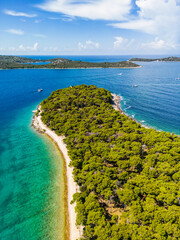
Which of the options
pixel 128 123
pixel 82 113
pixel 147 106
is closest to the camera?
pixel 128 123

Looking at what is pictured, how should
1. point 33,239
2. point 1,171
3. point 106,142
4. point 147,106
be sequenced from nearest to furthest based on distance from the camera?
point 33,239 → point 1,171 → point 106,142 → point 147,106

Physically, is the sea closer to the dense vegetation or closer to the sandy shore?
the sandy shore

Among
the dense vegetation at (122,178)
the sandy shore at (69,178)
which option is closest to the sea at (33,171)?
the sandy shore at (69,178)

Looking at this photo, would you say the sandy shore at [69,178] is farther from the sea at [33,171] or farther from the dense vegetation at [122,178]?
the dense vegetation at [122,178]

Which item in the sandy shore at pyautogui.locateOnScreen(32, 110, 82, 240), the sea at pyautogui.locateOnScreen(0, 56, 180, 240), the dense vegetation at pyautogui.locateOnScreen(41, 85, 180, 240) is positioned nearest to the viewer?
the dense vegetation at pyautogui.locateOnScreen(41, 85, 180, 240)

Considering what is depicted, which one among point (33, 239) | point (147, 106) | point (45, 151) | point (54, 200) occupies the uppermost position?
point (147, 106)

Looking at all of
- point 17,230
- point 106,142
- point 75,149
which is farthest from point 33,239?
point 106,142

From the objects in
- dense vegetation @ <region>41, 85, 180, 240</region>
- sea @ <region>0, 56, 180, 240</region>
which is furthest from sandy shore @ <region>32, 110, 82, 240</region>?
dense vegetation @ <region>41, 85, 180, 240</region>

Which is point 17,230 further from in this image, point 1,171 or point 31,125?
point 31,125
